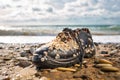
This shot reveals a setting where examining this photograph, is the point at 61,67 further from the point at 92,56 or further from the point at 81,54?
the point at 92,56

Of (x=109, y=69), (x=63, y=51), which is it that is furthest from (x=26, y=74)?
(x=109, y=69)

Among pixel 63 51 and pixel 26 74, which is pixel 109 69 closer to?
pixel 63 51

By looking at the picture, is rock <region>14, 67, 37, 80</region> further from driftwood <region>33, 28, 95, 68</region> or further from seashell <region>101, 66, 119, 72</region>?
seashell <region>101, 66, 119, 72</region>

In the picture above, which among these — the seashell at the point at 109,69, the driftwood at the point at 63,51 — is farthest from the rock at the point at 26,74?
Result: the seashell at the point at 109,69

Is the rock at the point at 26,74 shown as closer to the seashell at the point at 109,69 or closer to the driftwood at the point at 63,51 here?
the driftwood at the point at 63,51

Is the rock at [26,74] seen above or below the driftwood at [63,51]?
below

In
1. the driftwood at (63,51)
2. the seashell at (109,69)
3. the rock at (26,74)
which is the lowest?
the rock at (26,74)

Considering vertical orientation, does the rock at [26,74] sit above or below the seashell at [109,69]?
below

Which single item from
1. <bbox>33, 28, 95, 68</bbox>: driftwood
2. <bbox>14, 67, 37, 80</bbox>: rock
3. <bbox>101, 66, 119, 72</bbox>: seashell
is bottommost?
<bbox>14, 67, 37, 80</bbox>: rock

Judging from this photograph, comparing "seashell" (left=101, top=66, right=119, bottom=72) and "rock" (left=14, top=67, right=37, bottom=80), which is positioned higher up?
"seashell" (left=101, top=66, right=119, bottom=72)

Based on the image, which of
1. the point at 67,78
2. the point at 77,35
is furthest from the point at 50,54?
the point at 77,35

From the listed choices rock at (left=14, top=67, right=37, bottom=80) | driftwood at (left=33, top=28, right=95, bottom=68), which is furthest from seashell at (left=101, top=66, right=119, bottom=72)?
rock at (left=14, top=67, right=37, bottom=80)

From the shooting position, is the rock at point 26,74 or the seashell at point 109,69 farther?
the seashell at point 109,69

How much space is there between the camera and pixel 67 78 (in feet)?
17.4
